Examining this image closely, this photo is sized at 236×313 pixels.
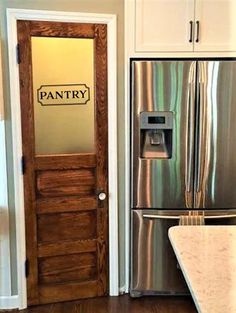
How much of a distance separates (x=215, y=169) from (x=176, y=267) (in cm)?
82

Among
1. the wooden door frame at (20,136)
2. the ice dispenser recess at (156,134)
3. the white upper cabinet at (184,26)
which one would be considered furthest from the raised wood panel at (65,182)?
the white upper cabinet at (184,26)

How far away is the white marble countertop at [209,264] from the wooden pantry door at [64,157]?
1.25 meters

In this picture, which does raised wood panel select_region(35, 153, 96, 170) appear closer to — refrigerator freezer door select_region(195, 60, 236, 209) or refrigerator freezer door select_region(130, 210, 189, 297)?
refrigerator freezer door select_region(130, 210, 189, 297)

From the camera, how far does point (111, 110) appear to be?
3012 millimetres

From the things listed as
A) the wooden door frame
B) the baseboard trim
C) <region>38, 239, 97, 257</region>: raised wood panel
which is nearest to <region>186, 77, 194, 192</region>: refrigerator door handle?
the wooden door frame

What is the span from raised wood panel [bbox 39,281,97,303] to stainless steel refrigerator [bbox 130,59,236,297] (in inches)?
14.2

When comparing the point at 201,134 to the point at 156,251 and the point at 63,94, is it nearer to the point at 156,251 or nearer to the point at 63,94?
the point at 156,251

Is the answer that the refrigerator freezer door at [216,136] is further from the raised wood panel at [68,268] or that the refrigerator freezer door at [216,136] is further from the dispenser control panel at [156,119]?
the raised wood panel at [68,268]

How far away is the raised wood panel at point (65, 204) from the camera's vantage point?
299 centimetres

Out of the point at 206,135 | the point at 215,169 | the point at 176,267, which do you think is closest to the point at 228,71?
A: the point at 206,135

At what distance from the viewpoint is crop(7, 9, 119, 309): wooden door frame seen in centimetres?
276

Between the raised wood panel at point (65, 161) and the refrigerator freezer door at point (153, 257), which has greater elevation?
the raised wood panel at point (65, 161)

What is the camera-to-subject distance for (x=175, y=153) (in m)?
2.98

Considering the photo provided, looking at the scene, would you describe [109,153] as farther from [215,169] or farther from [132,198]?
[215,169]
